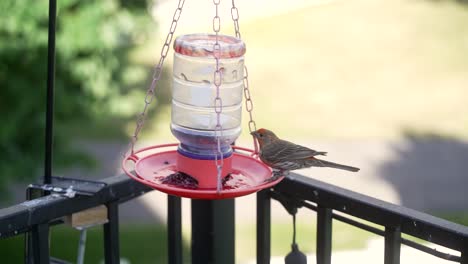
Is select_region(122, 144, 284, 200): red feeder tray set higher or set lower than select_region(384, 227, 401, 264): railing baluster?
higher

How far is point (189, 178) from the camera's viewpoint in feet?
7.72

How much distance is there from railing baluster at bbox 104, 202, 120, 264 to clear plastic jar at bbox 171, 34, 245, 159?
32cm

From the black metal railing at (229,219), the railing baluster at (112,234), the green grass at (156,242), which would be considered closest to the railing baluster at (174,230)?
the black metal railing at (229,219)

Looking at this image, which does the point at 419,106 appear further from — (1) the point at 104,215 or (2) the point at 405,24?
(1) the point at 104,215

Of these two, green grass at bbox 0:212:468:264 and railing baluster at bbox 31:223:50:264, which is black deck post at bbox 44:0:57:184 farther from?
green grass at bbox 0:212:468:264

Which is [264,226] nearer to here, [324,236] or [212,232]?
[212,232]

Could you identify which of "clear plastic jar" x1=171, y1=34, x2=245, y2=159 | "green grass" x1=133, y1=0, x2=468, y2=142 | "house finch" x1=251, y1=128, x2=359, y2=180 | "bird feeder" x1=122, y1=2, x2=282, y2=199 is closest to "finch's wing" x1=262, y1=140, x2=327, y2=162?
"house finch" x1=251, y1=128, x2=359, y2=180

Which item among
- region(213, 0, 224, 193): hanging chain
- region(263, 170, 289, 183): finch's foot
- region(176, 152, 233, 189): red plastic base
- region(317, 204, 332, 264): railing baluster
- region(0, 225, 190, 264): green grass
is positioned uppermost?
region(213, 0, 224, 193): hanging chain

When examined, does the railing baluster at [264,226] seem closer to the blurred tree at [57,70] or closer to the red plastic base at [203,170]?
the red plastic base at [203,170]

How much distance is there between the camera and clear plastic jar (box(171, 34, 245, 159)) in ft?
7.95

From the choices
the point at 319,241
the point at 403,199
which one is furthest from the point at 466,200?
the point at 319,241

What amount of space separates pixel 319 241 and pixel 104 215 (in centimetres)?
68

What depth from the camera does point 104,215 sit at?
2584 mm

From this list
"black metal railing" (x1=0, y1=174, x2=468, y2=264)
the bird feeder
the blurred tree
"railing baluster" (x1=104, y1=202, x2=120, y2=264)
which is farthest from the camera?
the blurred tree
